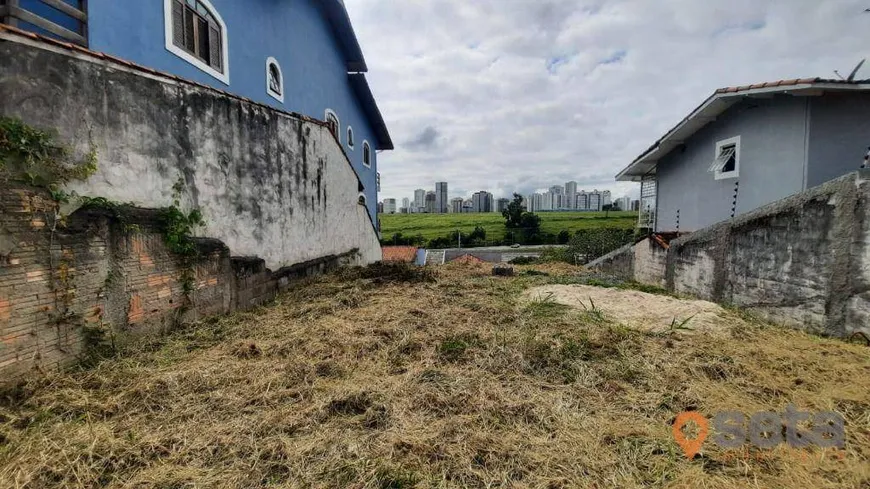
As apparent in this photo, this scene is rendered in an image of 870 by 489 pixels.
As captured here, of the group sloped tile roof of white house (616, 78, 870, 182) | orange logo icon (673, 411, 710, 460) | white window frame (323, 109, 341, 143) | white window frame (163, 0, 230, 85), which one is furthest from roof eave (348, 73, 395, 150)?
orange logo icon (673, 411, 710, 460)

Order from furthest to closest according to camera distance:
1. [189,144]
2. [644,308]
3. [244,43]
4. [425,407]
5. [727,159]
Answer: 1. [727,159]
2. [244,43]
3. [644,308]
4. [189,144]
5. [425,407]

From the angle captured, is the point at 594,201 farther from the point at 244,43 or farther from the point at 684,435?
the point at 684,435

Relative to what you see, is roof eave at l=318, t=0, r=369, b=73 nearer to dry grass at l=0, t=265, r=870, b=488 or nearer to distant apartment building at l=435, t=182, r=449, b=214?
dry grass at l=0, t=265, r=870, b=488

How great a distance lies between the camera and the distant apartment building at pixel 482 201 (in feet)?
319

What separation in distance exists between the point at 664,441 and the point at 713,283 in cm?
564

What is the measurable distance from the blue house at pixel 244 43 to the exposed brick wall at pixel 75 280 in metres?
2.69

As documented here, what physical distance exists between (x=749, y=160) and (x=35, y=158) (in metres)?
12.6

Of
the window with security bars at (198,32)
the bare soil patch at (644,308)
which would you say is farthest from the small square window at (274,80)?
the bare soil patch at (644,308)

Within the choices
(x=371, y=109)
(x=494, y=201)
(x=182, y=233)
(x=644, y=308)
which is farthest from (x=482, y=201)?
(x=182, y=233)

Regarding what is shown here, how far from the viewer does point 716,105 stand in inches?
376

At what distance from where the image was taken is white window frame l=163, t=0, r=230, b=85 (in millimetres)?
6348

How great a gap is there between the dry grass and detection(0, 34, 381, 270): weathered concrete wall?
1688mm

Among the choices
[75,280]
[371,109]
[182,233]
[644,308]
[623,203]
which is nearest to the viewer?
[75,280]

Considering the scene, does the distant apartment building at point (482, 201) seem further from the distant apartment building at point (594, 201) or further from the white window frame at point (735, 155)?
the white window frame at point (735, 155)
